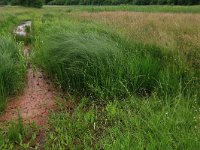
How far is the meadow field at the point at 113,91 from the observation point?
3.88 meters

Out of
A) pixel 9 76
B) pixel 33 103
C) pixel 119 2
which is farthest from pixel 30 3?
pixel 33 103

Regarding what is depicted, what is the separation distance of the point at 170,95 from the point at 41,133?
1819 millimetres

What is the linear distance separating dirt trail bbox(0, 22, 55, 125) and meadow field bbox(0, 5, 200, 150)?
11 centimetres

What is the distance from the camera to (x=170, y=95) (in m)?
5.05

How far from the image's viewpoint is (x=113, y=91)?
17.3 ft

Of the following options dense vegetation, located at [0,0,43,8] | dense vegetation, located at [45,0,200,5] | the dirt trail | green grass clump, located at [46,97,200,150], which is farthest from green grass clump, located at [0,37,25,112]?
dense vegetation, located at [0,0,43,8]

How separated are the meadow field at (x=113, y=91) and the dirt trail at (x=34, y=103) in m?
0.11

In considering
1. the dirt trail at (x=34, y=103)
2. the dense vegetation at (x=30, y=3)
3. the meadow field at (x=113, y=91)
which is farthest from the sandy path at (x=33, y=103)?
the dense vegetation at (x=30, y=3)

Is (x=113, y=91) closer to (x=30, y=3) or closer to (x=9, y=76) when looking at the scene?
(x=9, y=76)

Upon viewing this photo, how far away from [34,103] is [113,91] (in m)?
1.19

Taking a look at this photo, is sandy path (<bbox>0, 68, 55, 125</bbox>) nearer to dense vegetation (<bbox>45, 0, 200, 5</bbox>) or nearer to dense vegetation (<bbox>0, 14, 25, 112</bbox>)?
dense vegetation (<bbox>0, 14, 25, 112</bbox>)

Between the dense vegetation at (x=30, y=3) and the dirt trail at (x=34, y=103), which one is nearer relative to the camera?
the dirt trail at (x=34, y=103)

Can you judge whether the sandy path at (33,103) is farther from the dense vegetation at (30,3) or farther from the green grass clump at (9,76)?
the dense vegetation at (30,3)

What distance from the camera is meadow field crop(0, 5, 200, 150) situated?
3883 millimetres
